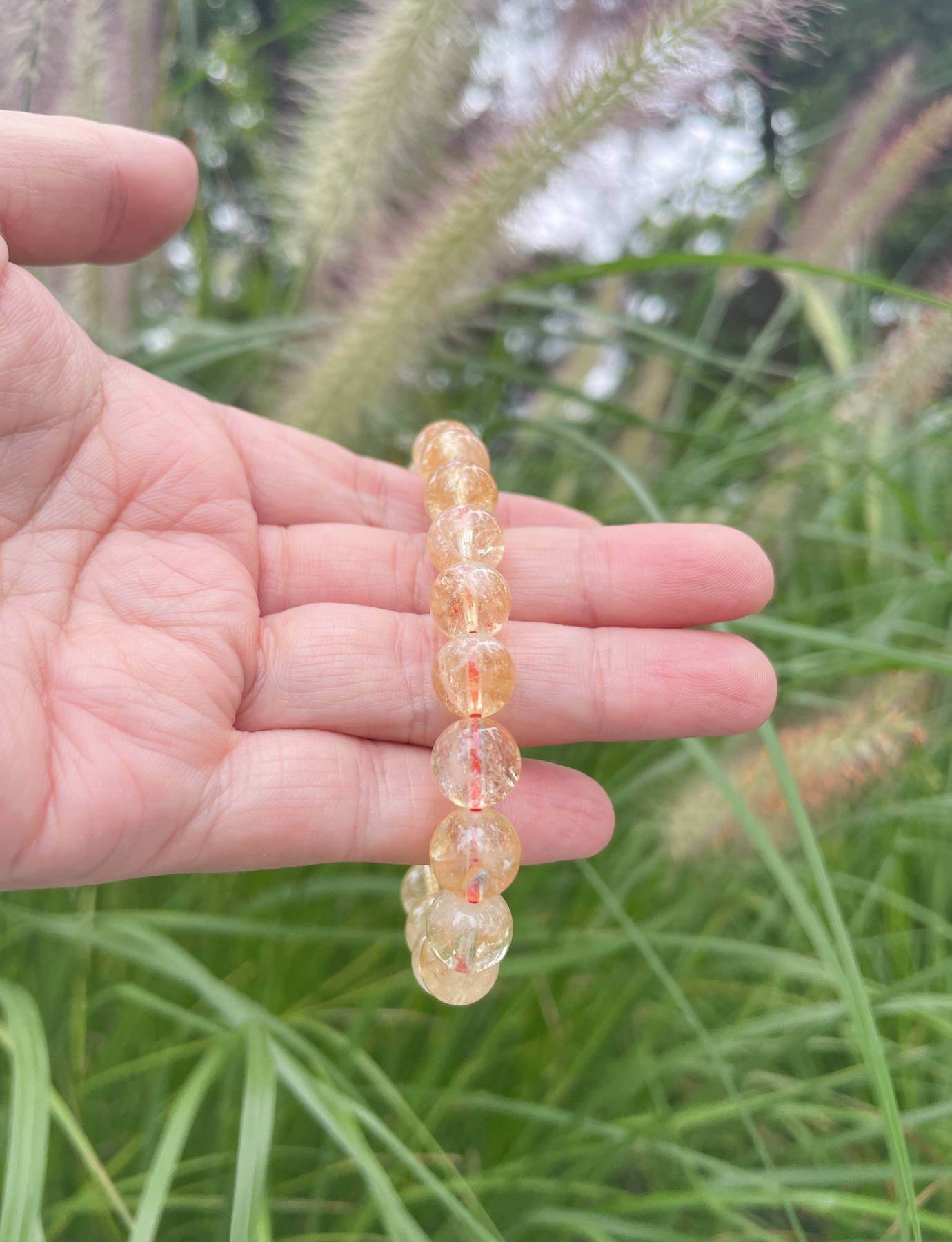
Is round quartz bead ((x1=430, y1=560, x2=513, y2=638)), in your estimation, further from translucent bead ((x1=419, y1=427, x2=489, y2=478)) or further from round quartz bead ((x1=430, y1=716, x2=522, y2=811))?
translucent bead ((x1=419, y1=427, x2=489, y2=478))

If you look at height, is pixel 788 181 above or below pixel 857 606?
above

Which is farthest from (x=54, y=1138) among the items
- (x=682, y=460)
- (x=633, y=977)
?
(x=682, y=460)

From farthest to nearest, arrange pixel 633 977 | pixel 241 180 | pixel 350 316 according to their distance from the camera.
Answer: pixel 241 180, pixel 350 316, pixel 633 977

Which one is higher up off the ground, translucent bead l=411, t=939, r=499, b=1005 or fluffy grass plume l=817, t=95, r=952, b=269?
fluffy grass plume l=817, t=95, r=952, b=269

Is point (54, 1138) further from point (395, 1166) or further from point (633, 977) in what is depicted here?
point (633, 977)

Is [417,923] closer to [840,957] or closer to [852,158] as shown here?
[840,957]

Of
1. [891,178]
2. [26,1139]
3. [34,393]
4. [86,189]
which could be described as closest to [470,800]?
[26,1139]

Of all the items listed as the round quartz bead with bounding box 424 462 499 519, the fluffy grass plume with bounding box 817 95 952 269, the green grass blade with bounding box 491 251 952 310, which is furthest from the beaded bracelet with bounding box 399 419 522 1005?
the fluffy grass plume with bounding box 817 95 952 269

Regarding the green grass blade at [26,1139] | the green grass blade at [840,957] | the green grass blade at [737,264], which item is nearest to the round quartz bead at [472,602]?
the green grass blade at [840,957]
